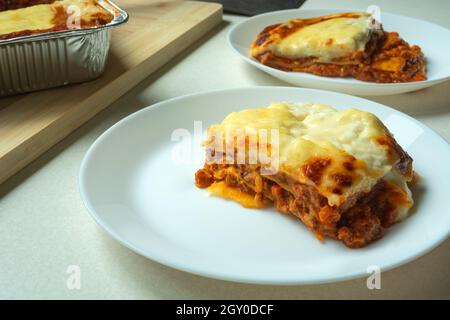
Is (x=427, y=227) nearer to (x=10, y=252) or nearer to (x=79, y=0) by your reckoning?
(x=10, y=252)

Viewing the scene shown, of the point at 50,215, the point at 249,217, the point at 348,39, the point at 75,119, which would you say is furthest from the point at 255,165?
the point at 348,39

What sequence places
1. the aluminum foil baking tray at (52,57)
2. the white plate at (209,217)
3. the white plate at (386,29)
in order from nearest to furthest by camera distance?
the white plate at (209,217) → the aluminum foil baking tray at (52,57) → the white plate at (386,29)

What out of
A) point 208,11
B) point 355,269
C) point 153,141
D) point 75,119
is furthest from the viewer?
point 208,11

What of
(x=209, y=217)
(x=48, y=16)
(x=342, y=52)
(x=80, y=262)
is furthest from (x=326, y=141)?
(x=48, y=16)

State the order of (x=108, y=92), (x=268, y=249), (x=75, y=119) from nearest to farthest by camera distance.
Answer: (x=268, y=249)
(x=75, y=119)
(x=108, y=92)

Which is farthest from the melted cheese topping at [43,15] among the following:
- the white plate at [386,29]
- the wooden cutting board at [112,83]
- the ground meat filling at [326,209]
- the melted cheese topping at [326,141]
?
the ground meat filling at [326,209]

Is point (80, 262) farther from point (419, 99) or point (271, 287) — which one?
point (419, 99)

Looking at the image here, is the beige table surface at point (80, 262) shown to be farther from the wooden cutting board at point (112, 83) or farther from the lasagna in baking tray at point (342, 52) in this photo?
the lasagna in baking tray at point (342, 52)
